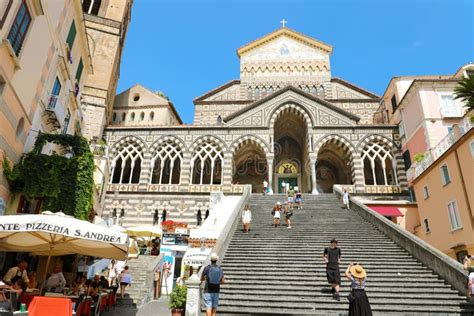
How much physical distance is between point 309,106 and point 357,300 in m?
22.9

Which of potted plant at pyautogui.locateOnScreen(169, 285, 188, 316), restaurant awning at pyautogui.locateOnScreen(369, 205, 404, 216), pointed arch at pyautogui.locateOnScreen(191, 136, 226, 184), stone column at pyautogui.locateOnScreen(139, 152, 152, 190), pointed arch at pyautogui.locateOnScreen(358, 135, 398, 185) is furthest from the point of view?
pointed arch at pyautogui.locateOnScreen(191, 136, 226, 184)

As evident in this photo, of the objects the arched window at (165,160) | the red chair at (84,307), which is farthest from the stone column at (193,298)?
the arched window at (165,160)

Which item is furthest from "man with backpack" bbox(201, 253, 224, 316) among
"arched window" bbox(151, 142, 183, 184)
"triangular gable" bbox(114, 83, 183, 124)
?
"triangular gable" bbox(114, 83, 183, 124)

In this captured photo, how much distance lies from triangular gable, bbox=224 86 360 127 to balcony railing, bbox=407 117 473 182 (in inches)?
274

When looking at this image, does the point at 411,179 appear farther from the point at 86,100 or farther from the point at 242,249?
the point at 86,100

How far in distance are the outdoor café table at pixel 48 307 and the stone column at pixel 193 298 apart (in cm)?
281

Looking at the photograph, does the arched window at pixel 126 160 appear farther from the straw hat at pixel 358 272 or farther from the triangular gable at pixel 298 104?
the straw hat at pixel 358 272

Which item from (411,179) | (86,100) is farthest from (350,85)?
(86,100)

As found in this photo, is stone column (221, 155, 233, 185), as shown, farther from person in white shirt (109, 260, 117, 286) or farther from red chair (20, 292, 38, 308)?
red chair (20, 292, 38, 308)

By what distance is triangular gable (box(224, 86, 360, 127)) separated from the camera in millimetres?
27297

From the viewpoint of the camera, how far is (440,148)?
18828mm

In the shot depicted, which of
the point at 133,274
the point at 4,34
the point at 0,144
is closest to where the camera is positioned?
the point at 4,34

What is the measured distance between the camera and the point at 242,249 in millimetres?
12297

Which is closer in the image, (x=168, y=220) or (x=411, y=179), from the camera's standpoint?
(x=411, y=179)
